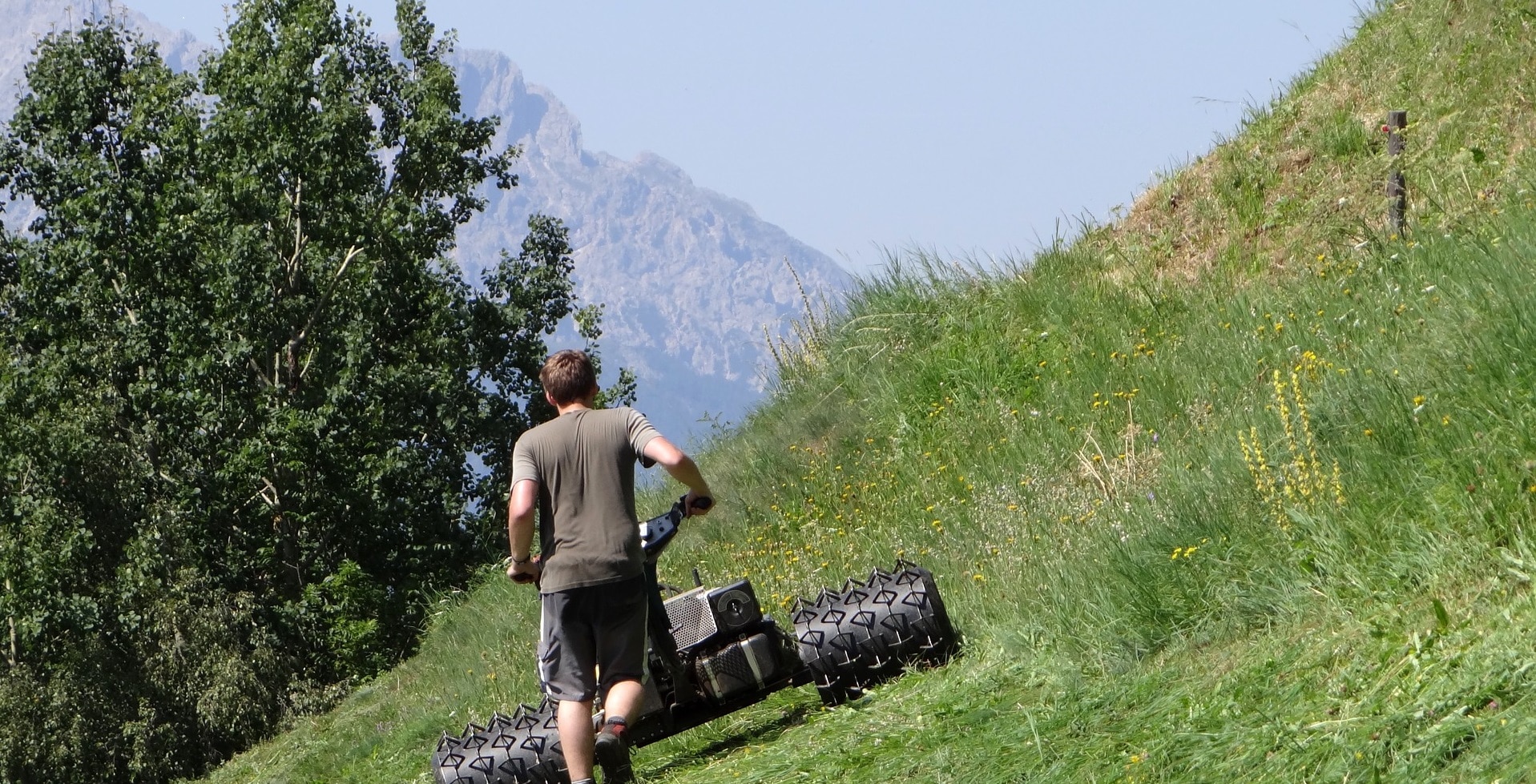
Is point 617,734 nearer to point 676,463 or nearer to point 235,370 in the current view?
point 676,463

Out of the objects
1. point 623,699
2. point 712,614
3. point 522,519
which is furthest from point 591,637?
point 712,614

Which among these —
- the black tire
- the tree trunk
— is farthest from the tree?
the black tire

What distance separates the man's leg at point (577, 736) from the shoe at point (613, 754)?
5cm

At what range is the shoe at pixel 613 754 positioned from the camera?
6312 millimetres

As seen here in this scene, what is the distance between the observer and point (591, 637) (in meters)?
6.48

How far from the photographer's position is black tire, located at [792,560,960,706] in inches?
292

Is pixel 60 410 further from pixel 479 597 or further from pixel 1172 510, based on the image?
pixel 1172 510

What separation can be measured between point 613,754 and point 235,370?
2617 cm

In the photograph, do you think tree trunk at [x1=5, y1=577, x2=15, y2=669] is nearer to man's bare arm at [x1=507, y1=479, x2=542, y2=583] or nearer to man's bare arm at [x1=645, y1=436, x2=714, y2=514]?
man's bare arm at [x1=507, y1=479, x2=542, y2=583]

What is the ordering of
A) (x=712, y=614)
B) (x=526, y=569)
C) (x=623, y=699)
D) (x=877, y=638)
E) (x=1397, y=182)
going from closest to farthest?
(x=623, y=699)
(x=526, y=569)
(x=877, y=638)
(x=712, y=614)
(x=1397, y=182)

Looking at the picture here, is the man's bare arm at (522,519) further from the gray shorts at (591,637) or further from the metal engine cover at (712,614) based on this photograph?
the metal engine cover at (712,614)

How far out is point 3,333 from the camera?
3108cm

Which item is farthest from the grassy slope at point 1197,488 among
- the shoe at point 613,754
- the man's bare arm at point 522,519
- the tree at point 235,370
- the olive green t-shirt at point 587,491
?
the tree at point 235,370

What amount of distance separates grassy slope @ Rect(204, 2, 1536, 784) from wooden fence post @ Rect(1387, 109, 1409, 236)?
15 cm
